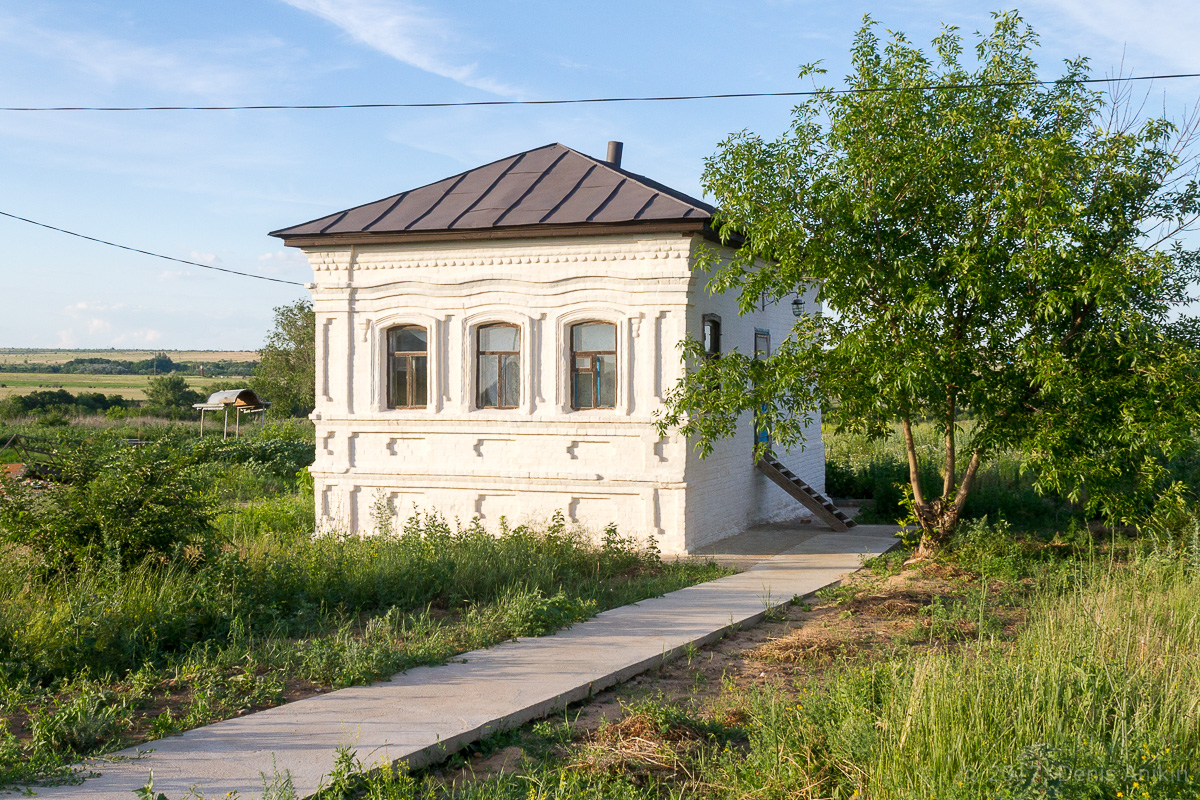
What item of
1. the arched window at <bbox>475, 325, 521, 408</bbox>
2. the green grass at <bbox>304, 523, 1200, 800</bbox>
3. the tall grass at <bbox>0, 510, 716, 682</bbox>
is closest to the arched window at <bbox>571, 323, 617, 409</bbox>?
the arched window at <bbox>475, 325, 521, 408</bbox>

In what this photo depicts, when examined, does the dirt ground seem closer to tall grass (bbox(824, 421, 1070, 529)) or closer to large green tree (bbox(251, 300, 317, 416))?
tall grass (bbox(824, 421, 1070, 529))

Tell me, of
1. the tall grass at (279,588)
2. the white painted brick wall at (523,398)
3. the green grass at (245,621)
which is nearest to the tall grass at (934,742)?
the green grass at (245,621)

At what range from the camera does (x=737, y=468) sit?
16703 millimetres

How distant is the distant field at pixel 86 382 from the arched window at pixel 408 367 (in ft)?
217

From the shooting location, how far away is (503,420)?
15.4 metres

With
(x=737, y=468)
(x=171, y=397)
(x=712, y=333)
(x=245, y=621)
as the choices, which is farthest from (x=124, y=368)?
(x=245, y=621)

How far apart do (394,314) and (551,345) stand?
113 inches

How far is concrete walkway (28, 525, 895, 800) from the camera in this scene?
199 inches

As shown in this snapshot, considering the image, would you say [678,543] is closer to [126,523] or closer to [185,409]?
[126,523]

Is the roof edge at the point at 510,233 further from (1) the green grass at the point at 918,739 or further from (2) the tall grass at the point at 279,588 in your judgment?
(1) the green grass at the point at 918,739

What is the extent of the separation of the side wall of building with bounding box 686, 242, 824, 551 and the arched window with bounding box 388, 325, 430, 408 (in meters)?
4.59

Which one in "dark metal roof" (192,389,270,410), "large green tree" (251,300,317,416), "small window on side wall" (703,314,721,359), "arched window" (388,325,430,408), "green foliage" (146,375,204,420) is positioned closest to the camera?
"small window on side wall" (703,314,721,359)

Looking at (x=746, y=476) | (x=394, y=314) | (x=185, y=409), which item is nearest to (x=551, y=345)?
(x=394, y=314)

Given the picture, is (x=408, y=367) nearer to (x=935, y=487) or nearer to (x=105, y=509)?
(x=105, y=509)
